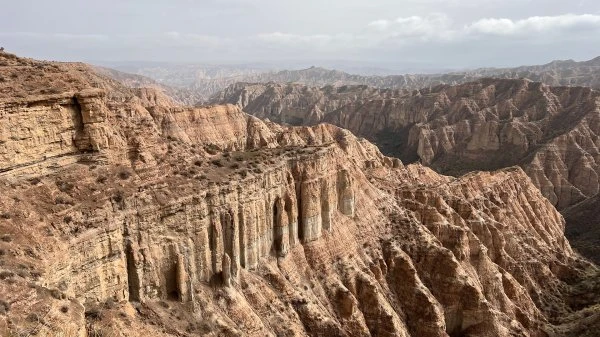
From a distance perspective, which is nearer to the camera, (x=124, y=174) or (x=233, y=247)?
(x=124, y=174)

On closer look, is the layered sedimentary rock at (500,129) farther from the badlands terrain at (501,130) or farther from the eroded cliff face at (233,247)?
the eroded cliff face at (233,247)

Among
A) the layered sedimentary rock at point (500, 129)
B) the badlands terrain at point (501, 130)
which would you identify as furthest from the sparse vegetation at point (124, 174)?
the layered sedimentary rock at point (500, 129)

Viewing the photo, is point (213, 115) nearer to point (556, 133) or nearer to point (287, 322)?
point (287, 322)

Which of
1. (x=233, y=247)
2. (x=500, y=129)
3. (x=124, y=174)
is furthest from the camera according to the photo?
(x=500, y=129)

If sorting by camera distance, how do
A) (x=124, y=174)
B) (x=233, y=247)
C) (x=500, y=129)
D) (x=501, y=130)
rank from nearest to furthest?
1. (x=124, y=174)
2. (x=233, y=247)
3. (x=501, y=130)
4. (x=500, y=129)

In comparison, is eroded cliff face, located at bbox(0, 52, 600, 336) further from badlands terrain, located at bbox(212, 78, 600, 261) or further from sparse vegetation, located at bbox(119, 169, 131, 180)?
badlands terrain, located at bbox(212, 78, 600, 261)

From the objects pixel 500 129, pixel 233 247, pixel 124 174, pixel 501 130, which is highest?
pixel 124 174

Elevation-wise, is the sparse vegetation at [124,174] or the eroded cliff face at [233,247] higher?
the sparse vegetation at [124,174]

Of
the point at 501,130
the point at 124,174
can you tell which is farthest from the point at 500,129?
the point at 124,174

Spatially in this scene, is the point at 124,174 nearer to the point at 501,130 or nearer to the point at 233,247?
the point at 233,247
